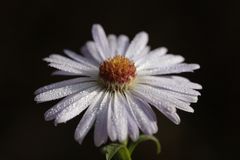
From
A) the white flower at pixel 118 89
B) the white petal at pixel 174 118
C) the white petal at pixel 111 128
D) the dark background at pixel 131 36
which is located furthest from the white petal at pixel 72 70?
the dark background at pixel 131 36

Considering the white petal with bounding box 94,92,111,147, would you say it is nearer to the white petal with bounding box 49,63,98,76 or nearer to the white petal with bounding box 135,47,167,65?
the white petal with bounding box 49,63,98,76

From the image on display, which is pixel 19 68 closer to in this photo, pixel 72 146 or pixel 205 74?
pixel 72 146

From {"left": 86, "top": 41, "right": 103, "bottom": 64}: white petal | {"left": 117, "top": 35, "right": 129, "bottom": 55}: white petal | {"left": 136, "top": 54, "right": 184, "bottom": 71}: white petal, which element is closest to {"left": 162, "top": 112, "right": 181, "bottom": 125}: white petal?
{"left": 136, "top": 54, "right": 184, "bottom": 71}: white petal

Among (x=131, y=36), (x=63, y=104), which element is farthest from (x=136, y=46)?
(x=131, y=36)

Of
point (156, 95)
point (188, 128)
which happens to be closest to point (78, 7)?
point (188, 128)

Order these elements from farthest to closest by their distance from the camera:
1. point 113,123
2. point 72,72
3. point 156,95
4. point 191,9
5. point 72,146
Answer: point 191,9 < point 72,146 < point 72,72 < point 156,95 < point 113,123

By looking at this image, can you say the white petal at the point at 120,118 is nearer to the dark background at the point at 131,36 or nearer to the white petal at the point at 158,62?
the white petal at the point at 158,62

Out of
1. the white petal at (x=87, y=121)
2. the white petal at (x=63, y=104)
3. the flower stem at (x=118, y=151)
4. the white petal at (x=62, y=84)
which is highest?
the white petal at (x=62, y=84)
